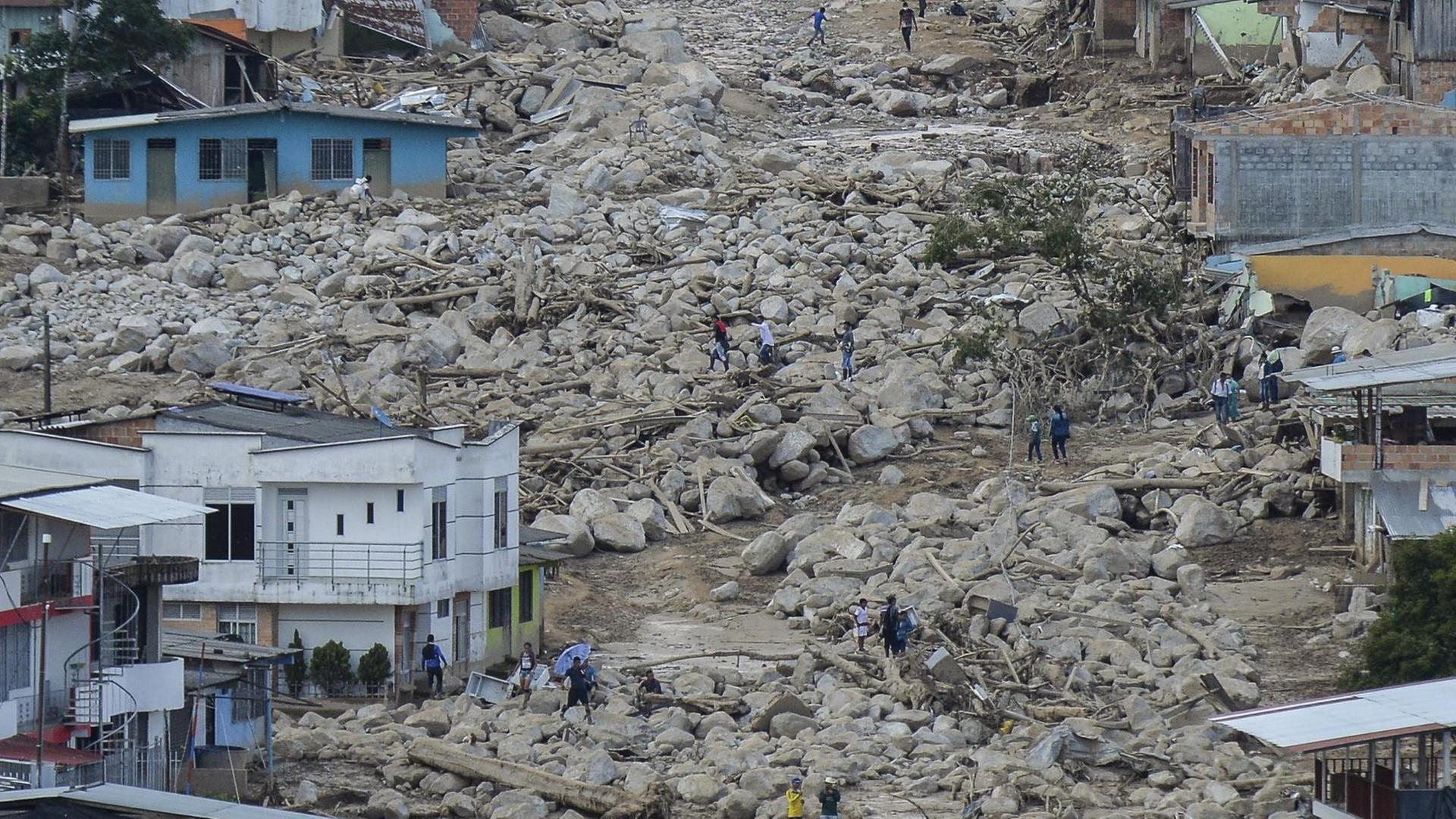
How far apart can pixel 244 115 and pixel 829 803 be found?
27.2 metres

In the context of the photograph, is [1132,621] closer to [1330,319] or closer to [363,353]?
[1330,319]

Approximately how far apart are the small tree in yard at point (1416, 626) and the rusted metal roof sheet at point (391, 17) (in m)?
33.6

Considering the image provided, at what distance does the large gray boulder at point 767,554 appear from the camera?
39062 millimetres

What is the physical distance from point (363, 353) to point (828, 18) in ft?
82.8

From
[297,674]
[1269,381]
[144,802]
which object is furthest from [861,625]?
[144,802]

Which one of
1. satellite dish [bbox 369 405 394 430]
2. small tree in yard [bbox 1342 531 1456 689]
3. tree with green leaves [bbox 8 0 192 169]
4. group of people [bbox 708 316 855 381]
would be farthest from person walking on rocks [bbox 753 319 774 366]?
small tree in yard [bbox 1342 531 1456 689]

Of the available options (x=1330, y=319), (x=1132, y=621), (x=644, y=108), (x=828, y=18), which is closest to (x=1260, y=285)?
(x=1330, y=319)

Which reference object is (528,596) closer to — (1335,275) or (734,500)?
(734,500)

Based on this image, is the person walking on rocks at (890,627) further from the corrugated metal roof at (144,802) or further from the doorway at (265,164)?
the doorway at (265,164)

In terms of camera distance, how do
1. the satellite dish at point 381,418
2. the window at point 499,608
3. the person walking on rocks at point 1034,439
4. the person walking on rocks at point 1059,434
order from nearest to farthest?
the window at point 499,608 → the satellite dish at point 381,418 → the person walking on rocks at point 1059,434 → the person walking on rocks at point 1034,439

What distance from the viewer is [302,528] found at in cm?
3375

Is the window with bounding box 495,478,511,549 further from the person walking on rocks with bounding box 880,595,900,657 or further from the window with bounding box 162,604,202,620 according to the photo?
the person walking on rocks with bounding box 880,595,900,657

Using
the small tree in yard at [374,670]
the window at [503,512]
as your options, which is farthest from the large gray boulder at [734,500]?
the small tree in yard at [374,670]

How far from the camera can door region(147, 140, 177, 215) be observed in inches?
2093
